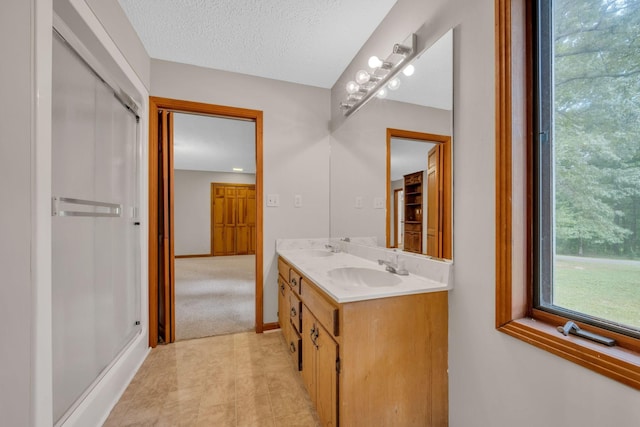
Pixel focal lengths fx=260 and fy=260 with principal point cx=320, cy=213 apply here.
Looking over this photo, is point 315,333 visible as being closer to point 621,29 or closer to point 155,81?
point 621,29

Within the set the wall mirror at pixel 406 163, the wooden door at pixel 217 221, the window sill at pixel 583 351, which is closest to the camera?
the window sill at pixel 583 351

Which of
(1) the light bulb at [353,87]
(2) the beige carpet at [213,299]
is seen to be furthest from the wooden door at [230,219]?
(1) the light bulb at [353,87]

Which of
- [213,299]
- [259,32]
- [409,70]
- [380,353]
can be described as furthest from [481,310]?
[213,299]

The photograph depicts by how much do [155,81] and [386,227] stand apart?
2203 mm

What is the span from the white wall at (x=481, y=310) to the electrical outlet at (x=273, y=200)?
1601 millimetres

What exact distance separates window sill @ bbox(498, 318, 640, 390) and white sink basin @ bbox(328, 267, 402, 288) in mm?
662

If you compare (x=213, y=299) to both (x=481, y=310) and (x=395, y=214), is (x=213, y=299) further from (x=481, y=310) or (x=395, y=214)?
(x=481, y=310)

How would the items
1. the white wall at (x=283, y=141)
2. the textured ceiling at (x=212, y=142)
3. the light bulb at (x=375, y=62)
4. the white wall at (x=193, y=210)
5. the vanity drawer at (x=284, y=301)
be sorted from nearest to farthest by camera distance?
the light bulb at (x=375, y=62) < the vanity drawer at (x=284, y=301) < the white wall at (x=283, y=141) < the textured ceiling at (x=212, y=142) < the white wall at (x=193, y=210)

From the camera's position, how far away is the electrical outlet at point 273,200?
2.41 m

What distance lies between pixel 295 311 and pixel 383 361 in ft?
2.47

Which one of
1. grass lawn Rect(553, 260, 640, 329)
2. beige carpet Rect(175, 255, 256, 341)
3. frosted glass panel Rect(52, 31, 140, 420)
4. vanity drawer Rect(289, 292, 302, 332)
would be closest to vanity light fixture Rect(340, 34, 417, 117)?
grass lawn Rect(553, 260, 640, 329)

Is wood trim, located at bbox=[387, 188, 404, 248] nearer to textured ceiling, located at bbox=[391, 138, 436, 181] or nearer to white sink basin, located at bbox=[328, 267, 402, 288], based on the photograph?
textured ceiling, located at bbox=[391, 138, 436, 181]
